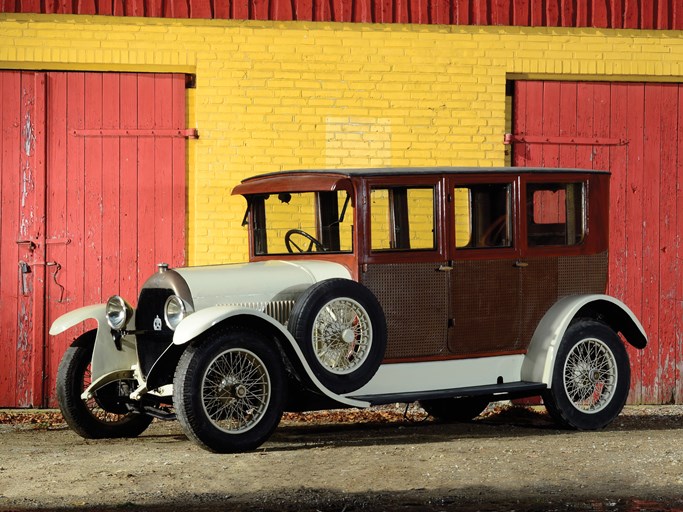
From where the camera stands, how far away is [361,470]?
7531 mm

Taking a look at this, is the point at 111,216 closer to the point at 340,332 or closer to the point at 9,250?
the point at 9,250

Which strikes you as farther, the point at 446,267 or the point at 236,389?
the point at 446,267

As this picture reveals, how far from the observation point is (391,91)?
1176 cm

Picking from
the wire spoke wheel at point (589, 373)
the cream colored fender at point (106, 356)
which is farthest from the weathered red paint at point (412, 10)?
the wire spoke wheel at point (589, 373)

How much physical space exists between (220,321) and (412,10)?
4684mm

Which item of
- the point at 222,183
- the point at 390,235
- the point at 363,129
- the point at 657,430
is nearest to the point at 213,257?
the point at 222,183

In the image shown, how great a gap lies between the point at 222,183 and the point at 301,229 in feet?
7.27

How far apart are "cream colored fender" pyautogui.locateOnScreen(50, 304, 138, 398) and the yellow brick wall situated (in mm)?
2455

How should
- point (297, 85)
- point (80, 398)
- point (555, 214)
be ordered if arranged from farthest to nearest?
point (297, 85), point (555, 214), point (80, 398)

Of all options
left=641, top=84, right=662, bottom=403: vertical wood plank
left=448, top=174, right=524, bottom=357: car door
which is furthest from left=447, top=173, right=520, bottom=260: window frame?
left=641, top=84, right=662, bottom=403: vertical wood plank

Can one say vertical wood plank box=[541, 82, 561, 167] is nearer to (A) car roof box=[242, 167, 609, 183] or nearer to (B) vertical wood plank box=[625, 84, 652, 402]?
(B) vertical wood plank box=[625, 84, 652, 402]

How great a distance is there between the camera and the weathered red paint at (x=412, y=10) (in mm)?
11492

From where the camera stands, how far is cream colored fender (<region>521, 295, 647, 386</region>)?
9.53m

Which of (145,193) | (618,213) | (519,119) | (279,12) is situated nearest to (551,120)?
(519,119)
